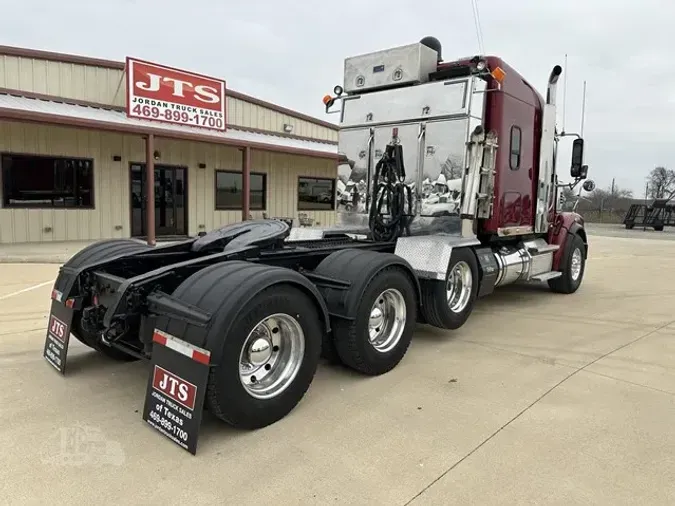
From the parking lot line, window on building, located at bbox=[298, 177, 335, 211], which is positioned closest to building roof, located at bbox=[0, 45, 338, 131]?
window on building, located at bbox=[298, 177, 335, 211]

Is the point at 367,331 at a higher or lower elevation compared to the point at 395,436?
higher

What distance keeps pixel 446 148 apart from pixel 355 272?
2386 millimetres

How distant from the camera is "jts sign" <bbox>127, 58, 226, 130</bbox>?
13.0 meters

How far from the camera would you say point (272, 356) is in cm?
354

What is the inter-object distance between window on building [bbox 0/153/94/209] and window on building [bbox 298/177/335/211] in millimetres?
7596

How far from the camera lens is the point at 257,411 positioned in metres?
3.23

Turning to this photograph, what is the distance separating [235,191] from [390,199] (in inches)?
463

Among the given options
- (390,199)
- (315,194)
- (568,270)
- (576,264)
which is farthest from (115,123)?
(576,264)

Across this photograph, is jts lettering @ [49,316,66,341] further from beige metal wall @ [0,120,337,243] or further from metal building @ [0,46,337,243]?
beige metal wall @ [0,120,337,243]

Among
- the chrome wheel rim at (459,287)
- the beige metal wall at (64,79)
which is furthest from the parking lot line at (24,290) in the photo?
the beige metal wall at (64,79)

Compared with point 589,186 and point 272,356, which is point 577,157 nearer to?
point 589,186

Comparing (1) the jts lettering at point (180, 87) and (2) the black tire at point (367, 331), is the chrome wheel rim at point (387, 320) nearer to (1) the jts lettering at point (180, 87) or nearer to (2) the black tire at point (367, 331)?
(2) the black tire at point (367, 331)

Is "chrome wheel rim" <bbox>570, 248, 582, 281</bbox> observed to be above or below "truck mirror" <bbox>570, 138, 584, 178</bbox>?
below

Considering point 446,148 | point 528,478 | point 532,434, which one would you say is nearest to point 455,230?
point 446,148
